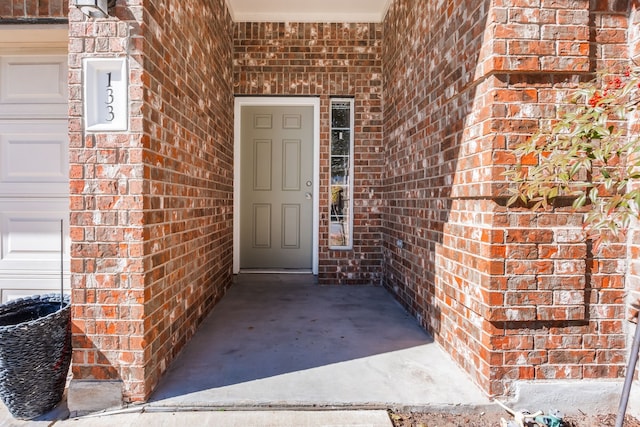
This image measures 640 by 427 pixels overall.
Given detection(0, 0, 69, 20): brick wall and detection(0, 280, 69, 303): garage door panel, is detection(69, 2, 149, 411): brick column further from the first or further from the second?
detection(0, 280, 69, 303): garage door panel

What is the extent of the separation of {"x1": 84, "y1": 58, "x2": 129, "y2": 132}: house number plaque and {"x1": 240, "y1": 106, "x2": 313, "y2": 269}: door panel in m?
2.59

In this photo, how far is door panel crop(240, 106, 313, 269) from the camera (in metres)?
4.36

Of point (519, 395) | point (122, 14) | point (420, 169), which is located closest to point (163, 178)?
point (122, 14)

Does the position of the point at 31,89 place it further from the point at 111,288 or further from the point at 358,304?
the point at 358,304

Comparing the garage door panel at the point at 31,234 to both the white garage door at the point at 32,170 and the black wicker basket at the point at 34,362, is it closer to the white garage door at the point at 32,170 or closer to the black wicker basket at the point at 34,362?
the white garage door at the point at 32,170

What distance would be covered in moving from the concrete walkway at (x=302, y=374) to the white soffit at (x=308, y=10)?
3.18 metres

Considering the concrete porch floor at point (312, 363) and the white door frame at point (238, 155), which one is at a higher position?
the white door frame at point (238, 155)

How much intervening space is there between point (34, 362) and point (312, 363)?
4.64ft

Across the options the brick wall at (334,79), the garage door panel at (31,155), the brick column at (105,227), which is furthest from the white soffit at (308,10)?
the brick column at (105,227)

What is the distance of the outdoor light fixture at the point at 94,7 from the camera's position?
166cm

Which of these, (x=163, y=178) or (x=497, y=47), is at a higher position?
(x=497, y=47)

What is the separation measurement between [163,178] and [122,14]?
0.83 meters

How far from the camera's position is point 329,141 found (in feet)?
13.7

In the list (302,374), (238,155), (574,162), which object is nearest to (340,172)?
(238,155)
